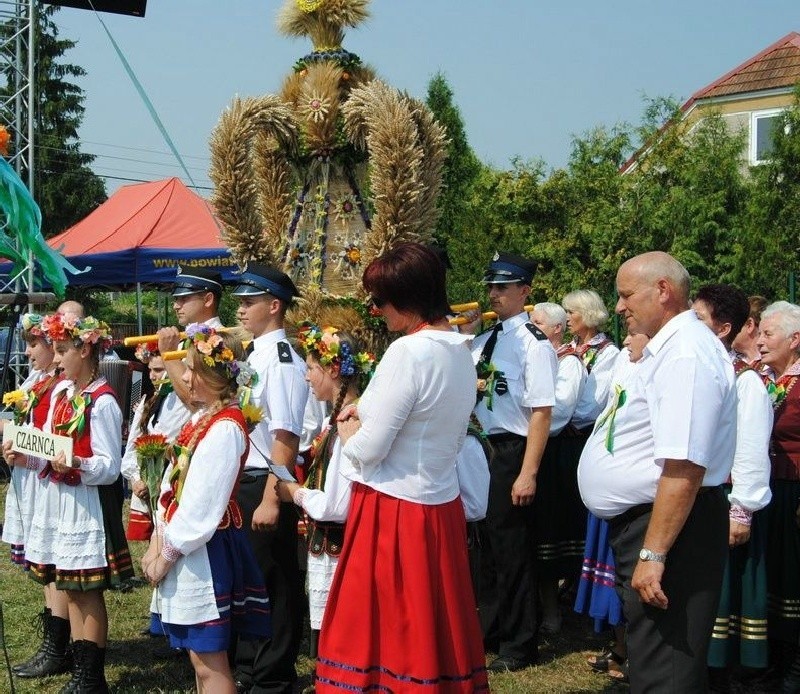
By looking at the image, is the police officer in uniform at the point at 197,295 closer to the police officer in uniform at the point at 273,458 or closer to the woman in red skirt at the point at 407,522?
the police officer in uniform at the point at 273,458

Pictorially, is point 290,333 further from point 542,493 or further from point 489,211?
point 489,211

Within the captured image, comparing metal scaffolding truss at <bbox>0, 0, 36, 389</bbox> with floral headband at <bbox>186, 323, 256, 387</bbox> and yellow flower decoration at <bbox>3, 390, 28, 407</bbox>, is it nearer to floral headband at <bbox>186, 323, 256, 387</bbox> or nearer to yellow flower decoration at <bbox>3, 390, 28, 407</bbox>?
yellow flower decoration at <bbox>3, 390, 28, 407</bbox>

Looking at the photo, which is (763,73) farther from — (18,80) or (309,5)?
(309,5)

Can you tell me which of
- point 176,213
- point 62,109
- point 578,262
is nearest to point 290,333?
point 176,213

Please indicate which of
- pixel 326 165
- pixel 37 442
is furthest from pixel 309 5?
pixel 37 442

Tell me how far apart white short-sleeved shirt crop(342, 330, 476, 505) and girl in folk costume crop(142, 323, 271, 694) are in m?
0.49

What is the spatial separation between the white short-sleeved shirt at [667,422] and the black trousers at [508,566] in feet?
5.95

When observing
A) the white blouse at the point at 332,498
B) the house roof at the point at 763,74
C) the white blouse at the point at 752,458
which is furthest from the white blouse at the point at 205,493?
the house roof at the point at 763,74

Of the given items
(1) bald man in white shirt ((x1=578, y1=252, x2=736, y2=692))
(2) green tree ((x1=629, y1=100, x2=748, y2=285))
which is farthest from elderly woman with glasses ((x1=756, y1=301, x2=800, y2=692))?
(2) green tree ((x1=629, y1=100, x2=748, y2=285))

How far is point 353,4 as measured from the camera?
497 centimetres

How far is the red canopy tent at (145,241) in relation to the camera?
12758mm

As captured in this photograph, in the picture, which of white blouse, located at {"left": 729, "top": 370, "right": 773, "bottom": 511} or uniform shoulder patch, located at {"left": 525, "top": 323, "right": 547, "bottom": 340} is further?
uniform shoulder patch, located at {"left": 525, "top": 323, "right": 547, "bottom": 340}

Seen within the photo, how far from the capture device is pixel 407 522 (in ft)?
10.5

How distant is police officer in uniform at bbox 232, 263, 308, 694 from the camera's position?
433cm
